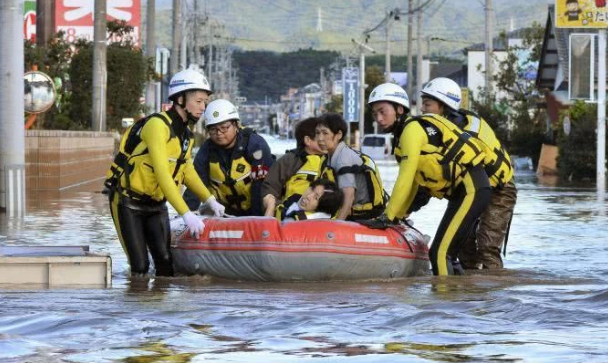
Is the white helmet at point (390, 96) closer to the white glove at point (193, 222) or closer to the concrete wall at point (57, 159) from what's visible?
the white glove at point (193, 222)

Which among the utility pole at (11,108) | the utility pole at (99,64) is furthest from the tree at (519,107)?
the utility pole at (11,108)

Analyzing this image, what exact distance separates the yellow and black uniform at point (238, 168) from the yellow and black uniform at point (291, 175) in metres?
0.16

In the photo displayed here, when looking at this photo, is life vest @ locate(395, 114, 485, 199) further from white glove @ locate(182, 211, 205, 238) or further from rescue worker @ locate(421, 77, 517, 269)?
white glove @ locate(182, 211, 205, 238)

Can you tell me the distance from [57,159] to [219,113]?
52.7ft

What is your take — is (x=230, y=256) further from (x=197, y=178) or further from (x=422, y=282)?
(x=422, y=282)

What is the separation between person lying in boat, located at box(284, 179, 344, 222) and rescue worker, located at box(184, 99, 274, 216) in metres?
0.39

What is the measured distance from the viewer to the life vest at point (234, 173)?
538 inches

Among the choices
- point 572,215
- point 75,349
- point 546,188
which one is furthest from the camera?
point 546,188

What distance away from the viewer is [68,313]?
10.0 metres

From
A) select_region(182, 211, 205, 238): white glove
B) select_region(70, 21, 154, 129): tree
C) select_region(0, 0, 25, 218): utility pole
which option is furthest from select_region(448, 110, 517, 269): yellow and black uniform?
select_region(70, 21, 154, 129): tree

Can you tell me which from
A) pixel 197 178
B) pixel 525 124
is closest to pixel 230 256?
pixel 197 178

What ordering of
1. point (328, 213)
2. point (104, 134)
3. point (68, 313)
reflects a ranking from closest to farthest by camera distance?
point (68, 313)
point (328, 213)
point (104, 134)

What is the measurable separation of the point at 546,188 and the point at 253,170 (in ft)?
71.3

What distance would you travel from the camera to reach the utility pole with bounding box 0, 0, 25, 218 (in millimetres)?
20906
